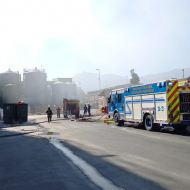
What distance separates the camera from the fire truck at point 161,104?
42.2 feet

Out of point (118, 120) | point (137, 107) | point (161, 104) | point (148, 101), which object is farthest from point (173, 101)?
point (118, 120)

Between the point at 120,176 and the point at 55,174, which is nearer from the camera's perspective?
the point at 120,176

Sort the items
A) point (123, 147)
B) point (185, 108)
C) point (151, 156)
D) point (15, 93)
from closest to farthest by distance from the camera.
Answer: point (151, 156) → point (123, 147) → point (185, 108) → point (15, 93)

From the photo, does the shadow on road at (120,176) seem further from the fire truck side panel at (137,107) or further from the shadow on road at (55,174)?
the fire truck side panel at (137,107)

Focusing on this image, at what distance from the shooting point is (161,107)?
13273mm

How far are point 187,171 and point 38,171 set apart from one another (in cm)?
361

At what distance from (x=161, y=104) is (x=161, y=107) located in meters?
0.16

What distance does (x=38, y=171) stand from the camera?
618cm

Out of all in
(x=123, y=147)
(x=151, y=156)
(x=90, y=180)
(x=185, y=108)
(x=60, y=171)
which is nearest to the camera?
(x=90, y=180)

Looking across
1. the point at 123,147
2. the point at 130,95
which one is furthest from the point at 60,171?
the point at 130,95

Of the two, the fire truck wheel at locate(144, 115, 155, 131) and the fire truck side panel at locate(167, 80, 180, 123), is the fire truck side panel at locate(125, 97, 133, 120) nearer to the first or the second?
the fire truck wheel at locate(144, 115, 155, 131)

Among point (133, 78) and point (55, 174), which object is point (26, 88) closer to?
point (133, 78)

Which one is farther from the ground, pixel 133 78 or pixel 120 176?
pixel 133 78

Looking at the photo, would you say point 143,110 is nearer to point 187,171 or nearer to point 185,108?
point 185,108
